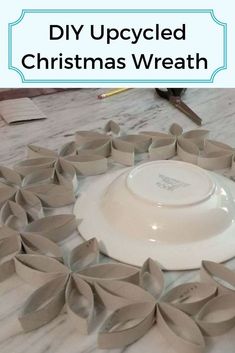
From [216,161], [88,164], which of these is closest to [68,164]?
[88,164]

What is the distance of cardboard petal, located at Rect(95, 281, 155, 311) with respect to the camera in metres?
0.53

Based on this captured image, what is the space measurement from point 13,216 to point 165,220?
229mm

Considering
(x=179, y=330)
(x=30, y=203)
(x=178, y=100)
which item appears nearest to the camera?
(x=179, y=330)

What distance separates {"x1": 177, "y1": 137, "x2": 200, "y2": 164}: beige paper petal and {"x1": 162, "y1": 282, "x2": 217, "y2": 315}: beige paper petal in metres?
0.32

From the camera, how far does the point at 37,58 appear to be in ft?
3.77

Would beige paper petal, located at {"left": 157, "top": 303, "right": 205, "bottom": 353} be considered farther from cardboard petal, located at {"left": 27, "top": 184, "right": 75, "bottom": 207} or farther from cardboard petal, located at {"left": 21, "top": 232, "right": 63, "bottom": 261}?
cardboard petal, located at {"left": 27, "top": 184, "right": 75, "bottom": 207}

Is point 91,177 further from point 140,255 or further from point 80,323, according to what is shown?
point 80,323

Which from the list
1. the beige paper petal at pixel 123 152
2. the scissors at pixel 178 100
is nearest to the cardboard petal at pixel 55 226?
the beige paper petal at pixel 123 152

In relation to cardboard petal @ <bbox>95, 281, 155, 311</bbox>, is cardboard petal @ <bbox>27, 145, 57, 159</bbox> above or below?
above

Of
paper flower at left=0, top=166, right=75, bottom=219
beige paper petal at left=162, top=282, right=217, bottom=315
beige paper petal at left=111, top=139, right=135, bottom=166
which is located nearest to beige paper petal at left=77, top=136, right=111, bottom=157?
beige paper petal at left=111, top=139, right=135, bottom=166

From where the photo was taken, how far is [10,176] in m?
0.77

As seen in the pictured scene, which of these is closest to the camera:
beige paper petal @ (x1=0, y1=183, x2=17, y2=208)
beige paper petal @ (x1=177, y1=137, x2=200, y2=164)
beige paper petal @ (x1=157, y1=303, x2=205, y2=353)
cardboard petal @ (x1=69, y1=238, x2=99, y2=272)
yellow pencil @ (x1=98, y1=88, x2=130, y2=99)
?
beige paper petal @ (x1=157, y1=303, x2=205, y2=353)

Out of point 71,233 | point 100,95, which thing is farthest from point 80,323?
point 100,95

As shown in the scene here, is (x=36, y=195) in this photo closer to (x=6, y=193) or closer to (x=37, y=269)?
(x=6, y=193)
